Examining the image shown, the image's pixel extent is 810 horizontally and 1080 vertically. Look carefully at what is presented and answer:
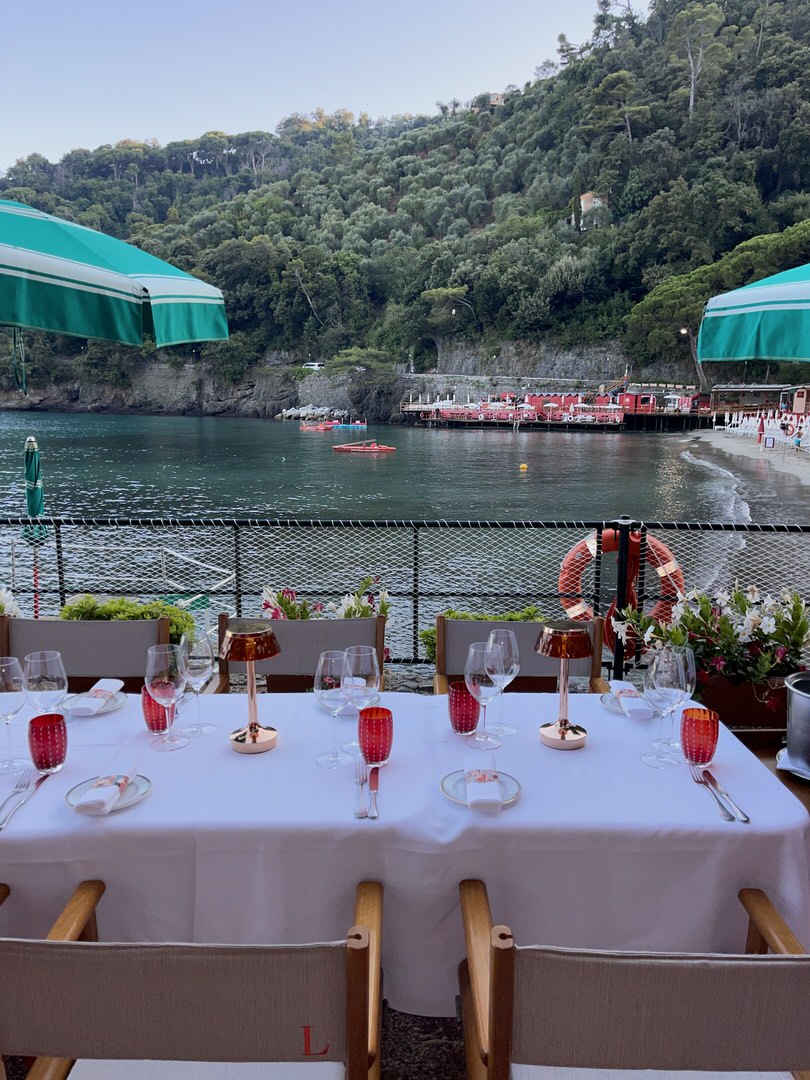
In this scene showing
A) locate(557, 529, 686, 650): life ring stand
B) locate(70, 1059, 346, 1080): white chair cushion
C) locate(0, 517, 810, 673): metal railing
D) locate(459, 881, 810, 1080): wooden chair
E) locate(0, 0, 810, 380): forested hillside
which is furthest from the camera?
locate(0, 0, 810, 380): forested hillside

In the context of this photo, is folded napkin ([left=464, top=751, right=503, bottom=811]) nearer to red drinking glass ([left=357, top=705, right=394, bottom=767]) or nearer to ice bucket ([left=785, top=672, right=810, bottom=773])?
red drinking glass ([left=357, top=705, right=394, bottom=767])

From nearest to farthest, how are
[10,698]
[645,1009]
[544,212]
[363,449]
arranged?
[645,1009], [10,698], [363,449], [544,212]

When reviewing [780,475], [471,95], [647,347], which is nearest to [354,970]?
[780,475]

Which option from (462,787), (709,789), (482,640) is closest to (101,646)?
(482,640)

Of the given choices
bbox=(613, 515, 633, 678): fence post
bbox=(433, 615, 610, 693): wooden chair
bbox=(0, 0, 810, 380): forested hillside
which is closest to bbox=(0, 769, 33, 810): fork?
bbox=(433, 615, 610, 693): wooden chair

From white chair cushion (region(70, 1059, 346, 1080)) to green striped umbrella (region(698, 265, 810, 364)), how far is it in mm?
3098

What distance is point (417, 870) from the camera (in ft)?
4.84

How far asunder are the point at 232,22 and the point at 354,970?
118248mm

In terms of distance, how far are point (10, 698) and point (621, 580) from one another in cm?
270

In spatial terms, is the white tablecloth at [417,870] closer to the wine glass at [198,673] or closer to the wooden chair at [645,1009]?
the wine glass at [198,673]

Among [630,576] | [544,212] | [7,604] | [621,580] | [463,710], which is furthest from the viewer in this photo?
[544,212]

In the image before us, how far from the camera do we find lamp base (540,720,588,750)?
1838 millimetres

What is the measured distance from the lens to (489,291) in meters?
72.2

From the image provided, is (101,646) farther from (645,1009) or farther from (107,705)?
(645,1009)
